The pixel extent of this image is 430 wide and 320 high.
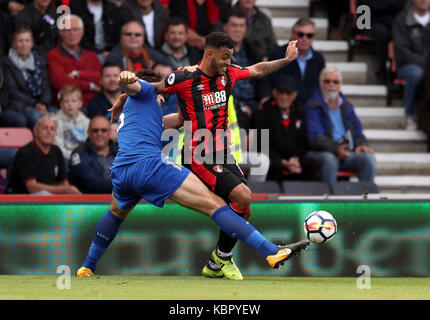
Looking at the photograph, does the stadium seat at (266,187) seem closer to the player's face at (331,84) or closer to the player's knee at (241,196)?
the player's face at (331,84)

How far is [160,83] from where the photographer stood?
7.06 meters

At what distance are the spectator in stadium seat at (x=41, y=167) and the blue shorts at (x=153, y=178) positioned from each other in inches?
115

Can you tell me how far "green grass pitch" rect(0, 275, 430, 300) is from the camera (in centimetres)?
538

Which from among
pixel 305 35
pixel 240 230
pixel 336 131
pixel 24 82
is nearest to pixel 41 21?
pixel 24 82

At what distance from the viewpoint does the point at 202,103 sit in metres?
7.20

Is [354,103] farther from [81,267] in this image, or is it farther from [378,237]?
[81,267]

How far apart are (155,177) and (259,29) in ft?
18.5

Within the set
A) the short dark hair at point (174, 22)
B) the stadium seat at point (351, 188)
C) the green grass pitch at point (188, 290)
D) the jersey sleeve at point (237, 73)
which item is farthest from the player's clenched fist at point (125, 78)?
the short dark hair at point (174, 22)

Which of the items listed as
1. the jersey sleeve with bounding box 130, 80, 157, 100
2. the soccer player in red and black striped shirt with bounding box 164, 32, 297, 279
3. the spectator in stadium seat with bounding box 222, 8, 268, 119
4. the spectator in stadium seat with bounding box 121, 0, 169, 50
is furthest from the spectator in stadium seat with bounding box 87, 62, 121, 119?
the jersey sleeve with bounding box 130, 80, 157, 100

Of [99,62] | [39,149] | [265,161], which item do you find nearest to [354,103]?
[265,161]

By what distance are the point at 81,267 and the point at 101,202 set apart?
863mm

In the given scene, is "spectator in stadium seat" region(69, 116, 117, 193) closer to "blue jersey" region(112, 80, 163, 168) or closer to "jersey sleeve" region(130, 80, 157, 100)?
"blue jersey" region(112, 80, 163, 168)

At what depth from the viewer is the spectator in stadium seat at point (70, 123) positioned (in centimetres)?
A: 1023

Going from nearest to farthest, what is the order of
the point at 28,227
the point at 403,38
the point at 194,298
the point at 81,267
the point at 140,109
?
the point at 194,298 → the point at 140,109 → the point at 81,267 → the point at 28,227 → the point at 403,38
